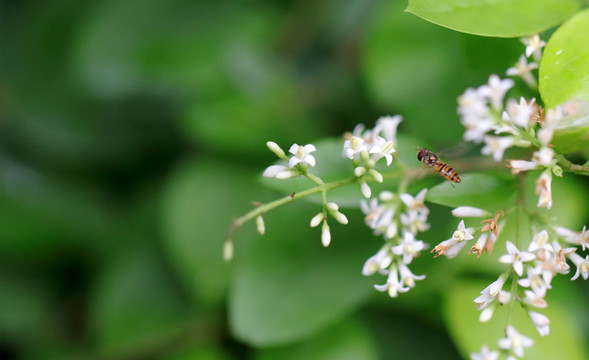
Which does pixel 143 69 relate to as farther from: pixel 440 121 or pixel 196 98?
pixel 440 121

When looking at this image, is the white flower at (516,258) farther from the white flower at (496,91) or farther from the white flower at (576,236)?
the white flower at (496,91)

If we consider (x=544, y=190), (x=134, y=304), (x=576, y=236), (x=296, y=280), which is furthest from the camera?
(x=134, y=304)

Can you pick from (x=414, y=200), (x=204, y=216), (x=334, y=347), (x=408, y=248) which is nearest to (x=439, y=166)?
(x=414, y=200)

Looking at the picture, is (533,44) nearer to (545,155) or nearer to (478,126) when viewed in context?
(478,126)

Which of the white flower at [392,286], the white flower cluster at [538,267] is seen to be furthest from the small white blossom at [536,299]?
the white flower at [392,286]


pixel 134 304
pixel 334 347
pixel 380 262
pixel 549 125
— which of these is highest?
pixel 549 125

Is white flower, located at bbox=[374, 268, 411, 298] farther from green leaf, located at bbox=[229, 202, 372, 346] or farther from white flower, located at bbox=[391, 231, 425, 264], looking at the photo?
green leaf, located at bbox=[229, 202, 372, 346]

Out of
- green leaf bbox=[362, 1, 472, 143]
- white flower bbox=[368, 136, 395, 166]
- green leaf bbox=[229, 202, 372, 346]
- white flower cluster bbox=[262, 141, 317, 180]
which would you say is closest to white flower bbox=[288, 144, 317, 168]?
white flower cluster bbox=[262, 141, 317, 180]
